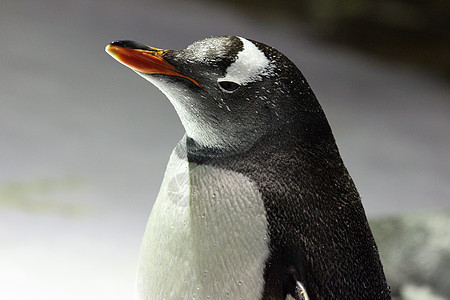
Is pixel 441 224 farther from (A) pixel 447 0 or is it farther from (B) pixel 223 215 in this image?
(A) pixel 447 0

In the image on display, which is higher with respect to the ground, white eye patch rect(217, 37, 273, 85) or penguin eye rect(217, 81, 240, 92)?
white eye patch rect(217, 37, 273, 85)

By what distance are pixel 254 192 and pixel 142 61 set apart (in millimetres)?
173

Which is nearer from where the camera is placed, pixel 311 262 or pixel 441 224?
pixel 311 262

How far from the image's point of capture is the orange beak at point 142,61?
50cm

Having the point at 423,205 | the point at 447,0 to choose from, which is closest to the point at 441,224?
the point at 423,205

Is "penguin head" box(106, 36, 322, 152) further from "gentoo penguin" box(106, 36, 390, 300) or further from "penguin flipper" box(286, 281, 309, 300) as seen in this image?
"penguin flipper" box(286, 281, 309, 300)

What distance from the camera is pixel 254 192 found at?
51cm

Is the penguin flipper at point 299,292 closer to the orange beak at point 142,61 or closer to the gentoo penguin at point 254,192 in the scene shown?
the gentoo penguin at point 254,192

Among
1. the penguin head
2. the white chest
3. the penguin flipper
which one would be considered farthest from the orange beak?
the penguin flipper

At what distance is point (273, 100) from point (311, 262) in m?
0.16

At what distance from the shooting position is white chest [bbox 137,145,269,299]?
500mm

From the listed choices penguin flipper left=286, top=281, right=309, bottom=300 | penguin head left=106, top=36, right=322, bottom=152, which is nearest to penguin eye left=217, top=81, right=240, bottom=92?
penguin head left=106, top=36, right=322, bottom=152

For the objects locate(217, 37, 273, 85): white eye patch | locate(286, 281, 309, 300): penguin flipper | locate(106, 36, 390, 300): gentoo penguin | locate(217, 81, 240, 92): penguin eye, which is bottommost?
locate(286, 281, 309, 300): penguin flipper

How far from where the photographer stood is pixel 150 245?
22.1 inches
